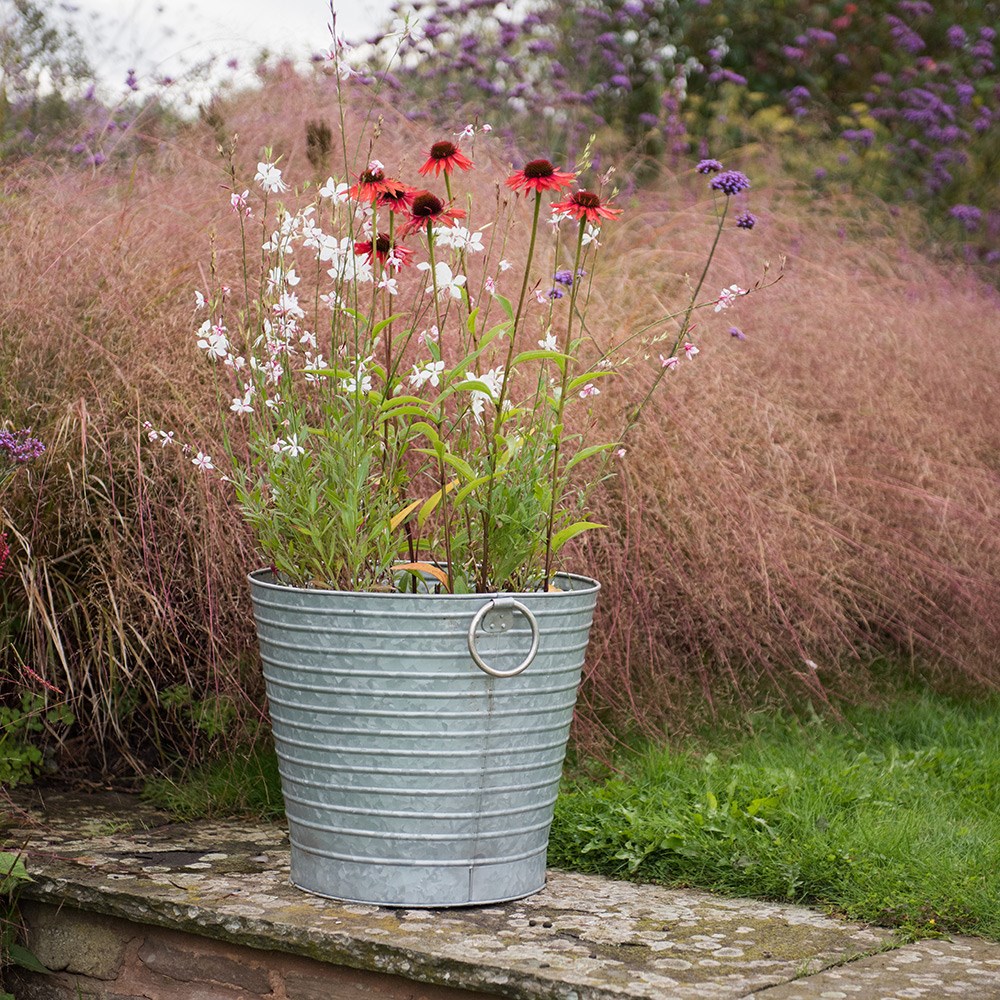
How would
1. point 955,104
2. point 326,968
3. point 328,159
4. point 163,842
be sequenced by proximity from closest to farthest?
point 326,968
point 163,842
point 328,159
point 955,104

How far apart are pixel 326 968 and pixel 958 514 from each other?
2.14 metres

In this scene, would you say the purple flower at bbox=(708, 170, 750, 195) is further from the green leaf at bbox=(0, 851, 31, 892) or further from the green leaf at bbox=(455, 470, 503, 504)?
the green leaf at bbox=(0, 851, 31, 892)

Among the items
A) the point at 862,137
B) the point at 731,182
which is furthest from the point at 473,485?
the point at 862,137

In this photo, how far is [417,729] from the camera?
1998 millimetres

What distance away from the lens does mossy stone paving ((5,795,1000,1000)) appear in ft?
5.84

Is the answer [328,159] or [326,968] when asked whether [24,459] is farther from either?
[328,159]

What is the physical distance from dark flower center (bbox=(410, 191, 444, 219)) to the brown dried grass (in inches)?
34.3

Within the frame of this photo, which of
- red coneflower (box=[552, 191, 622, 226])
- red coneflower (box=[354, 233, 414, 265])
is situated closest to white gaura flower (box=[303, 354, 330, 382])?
red coneflower (box=[354, 233, 414, 265])

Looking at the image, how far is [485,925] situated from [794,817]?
0.64 metres

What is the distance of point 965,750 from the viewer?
2979 millimetres

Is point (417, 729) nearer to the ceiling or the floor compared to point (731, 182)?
nearer to the floor

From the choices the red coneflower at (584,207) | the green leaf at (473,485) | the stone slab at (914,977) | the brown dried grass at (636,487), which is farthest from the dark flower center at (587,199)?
the stone slab at (914,977)

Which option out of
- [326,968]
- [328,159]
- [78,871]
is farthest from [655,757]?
[328,159]

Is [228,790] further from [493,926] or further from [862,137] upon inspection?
[862,137]
